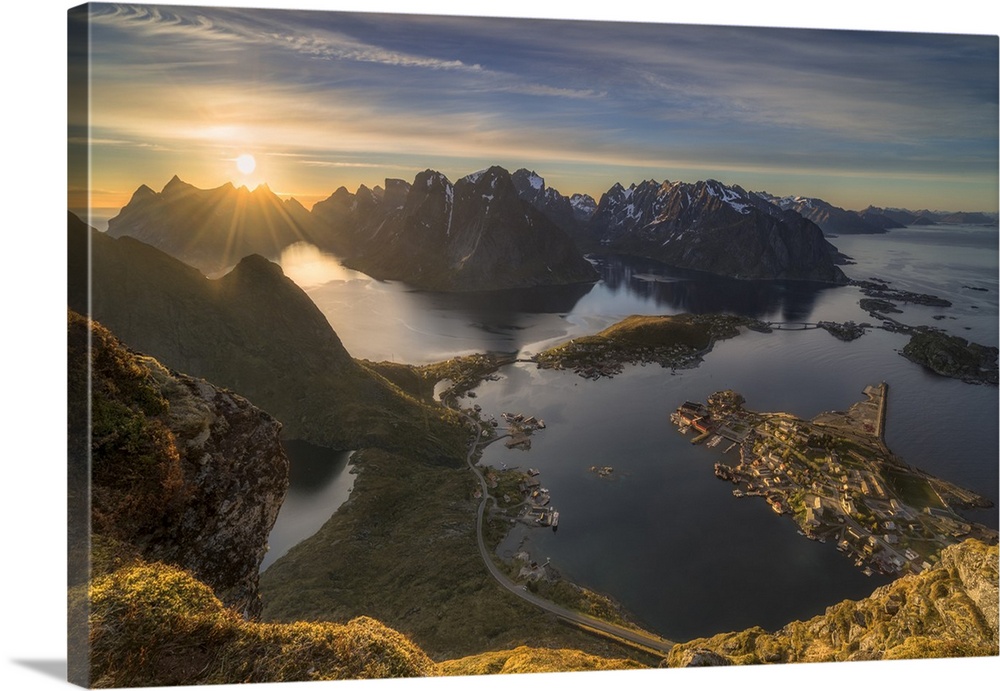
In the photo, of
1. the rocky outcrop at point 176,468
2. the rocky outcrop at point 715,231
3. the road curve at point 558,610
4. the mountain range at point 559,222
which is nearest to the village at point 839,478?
the rocky outcrop at point 715,231

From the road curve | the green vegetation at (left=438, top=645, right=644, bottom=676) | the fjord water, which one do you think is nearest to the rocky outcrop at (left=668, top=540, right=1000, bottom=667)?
the green vegetation at (left=438, top=645, right=644, bottom=676)

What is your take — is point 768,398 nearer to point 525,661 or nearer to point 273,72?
point 525,661

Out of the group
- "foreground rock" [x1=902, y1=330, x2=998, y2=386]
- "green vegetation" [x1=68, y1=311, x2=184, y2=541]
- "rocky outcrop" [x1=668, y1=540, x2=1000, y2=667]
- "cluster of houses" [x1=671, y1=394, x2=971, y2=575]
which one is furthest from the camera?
"cluster of houses" [x1=671, y1=394, x2=971, y2=575]

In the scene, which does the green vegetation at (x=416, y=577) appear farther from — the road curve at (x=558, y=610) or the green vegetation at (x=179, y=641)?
the green vegetation at (x=179, y=641)

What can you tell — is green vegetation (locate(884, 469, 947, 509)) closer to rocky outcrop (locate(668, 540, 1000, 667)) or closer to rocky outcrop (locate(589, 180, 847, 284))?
rocky outcrop (locate(668, 540, 1000, 667))

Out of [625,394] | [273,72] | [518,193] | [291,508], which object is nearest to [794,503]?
[625,394]

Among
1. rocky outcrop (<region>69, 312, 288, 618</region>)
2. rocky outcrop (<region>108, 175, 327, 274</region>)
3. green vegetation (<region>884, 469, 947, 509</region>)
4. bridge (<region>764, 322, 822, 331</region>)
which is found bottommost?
green vegetation (<region>884, 469, 947, 509</region>)
